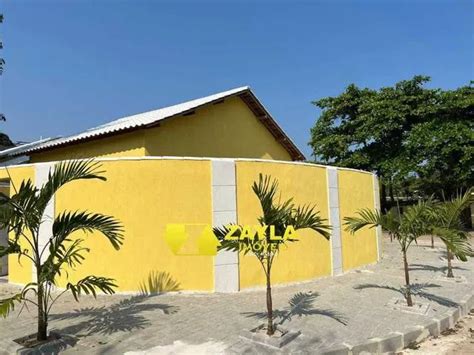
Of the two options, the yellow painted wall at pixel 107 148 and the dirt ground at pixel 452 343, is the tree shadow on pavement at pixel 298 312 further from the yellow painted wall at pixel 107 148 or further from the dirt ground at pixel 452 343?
the yellow painted wall at pixel 107 148

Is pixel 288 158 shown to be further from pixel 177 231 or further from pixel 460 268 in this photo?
pixel 177 231

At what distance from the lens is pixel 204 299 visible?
762 centimetres

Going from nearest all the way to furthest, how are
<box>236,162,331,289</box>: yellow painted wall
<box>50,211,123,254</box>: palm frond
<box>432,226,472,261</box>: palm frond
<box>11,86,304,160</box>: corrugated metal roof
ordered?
<box>50,211,123,254</box>: palm frond, <box>432,226,472,261</box>: palm frond, <box>236,162,331,289</box>: yellow painted wall, <box>11,86,304,160</box>: corrugated metal roof

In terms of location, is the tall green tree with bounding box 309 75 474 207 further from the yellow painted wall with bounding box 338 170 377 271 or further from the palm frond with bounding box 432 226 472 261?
the palm frond with bounding box 432 226 472 261

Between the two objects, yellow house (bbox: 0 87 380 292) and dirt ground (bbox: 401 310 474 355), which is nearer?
dirt ground (bbox: 401 310 474 355)

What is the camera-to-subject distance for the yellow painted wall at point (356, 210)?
1041cm

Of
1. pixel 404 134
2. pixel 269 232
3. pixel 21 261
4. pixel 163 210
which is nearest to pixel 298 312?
pixel 269 232

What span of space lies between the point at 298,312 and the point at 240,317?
1027mm


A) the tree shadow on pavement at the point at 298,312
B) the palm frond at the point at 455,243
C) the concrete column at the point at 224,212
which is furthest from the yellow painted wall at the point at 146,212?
the palm frond at the point at 455,243

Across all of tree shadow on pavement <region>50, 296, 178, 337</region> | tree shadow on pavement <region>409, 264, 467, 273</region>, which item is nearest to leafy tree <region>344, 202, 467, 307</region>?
tree shadow on pavement <region>50, 296, 178, 337</region>

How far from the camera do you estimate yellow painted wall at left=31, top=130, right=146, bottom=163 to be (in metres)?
11.3

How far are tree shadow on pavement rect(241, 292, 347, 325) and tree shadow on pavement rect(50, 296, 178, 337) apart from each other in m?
1.60

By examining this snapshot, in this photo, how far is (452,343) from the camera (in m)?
5.66

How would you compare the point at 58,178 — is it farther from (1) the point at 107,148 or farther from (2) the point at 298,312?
(1) the point at 107,148
